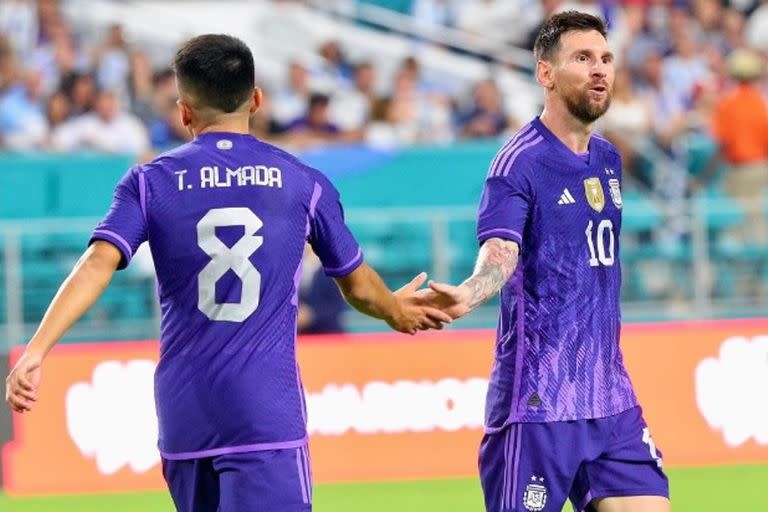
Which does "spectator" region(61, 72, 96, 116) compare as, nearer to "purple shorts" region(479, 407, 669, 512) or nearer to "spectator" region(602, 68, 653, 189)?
"spectator" region(602, 68, 653, 189)

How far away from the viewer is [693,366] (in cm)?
1220

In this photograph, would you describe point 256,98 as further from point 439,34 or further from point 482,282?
point 439,34

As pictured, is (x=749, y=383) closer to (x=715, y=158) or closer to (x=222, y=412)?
(x=715, y=158)

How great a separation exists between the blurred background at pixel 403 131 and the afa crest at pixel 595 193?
17.9 ft

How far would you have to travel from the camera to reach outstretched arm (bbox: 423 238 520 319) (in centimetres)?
585

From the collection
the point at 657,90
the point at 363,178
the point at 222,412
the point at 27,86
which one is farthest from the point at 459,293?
the point at 657,90

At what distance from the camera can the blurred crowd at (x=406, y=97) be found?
1536cm

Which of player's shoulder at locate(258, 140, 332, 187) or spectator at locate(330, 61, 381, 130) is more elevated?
spectator at locate(330, 61, 381, 130)

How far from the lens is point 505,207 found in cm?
598

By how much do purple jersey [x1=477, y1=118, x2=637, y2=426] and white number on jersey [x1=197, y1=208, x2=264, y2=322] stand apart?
3.51ft

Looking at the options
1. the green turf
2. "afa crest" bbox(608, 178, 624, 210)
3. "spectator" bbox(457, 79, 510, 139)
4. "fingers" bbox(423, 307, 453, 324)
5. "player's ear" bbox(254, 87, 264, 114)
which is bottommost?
the green turf

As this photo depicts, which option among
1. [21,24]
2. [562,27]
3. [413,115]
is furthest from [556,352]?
[21,24]

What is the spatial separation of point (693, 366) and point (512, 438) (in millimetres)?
6393

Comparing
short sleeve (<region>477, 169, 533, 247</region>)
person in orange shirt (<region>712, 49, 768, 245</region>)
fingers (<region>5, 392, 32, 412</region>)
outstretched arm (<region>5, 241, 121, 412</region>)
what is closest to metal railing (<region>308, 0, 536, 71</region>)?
person in orange shirt (<region>712, 49, 768, 245</region>)
